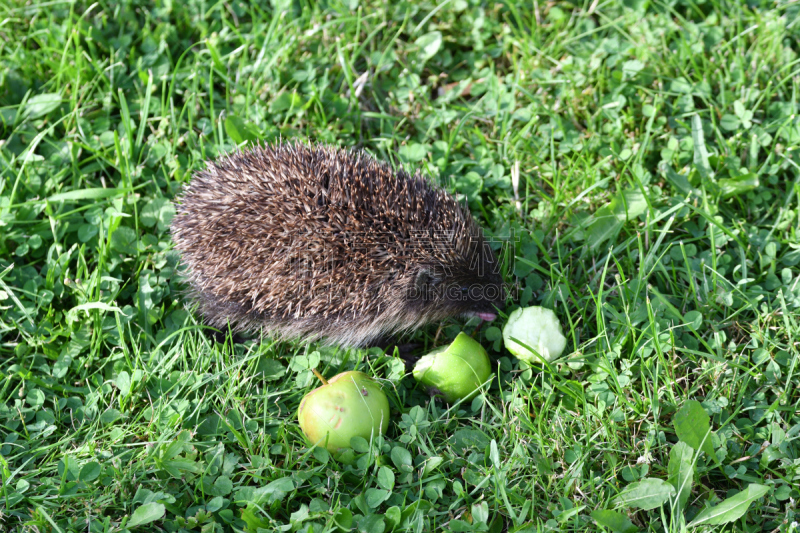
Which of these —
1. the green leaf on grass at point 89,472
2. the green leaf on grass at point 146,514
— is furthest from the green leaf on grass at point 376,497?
the green leaf on grass at point 89,472

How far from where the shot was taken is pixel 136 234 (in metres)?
4.56

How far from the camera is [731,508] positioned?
3.15 m

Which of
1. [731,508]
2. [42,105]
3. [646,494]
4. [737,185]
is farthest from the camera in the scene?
[42,105]

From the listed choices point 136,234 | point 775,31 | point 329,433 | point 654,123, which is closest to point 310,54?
point 136,234

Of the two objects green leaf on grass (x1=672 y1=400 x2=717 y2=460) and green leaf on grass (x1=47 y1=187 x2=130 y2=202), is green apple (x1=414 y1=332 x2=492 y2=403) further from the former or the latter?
green leaf on grass (x1=47 y1=187 x2=130 y2=202)

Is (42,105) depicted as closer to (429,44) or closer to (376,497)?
(429,44)

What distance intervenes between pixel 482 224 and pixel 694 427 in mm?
2101

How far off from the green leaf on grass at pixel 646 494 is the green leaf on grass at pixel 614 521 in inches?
3.5

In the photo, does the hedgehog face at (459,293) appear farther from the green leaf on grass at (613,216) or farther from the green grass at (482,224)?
the green leaf on grass at (613,216)

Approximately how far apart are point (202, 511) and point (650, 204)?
11.0 feet

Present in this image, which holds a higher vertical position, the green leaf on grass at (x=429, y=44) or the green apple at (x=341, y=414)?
the green leaf on grass at (x=429, y=44)

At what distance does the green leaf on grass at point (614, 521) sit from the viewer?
10.4 ft

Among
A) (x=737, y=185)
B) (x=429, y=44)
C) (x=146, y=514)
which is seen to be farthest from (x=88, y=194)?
(x=737, y=185)

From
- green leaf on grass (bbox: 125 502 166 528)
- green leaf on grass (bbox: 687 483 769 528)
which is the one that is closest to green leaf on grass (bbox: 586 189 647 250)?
green leaf on grass (bbox: 687 483 769 528)
